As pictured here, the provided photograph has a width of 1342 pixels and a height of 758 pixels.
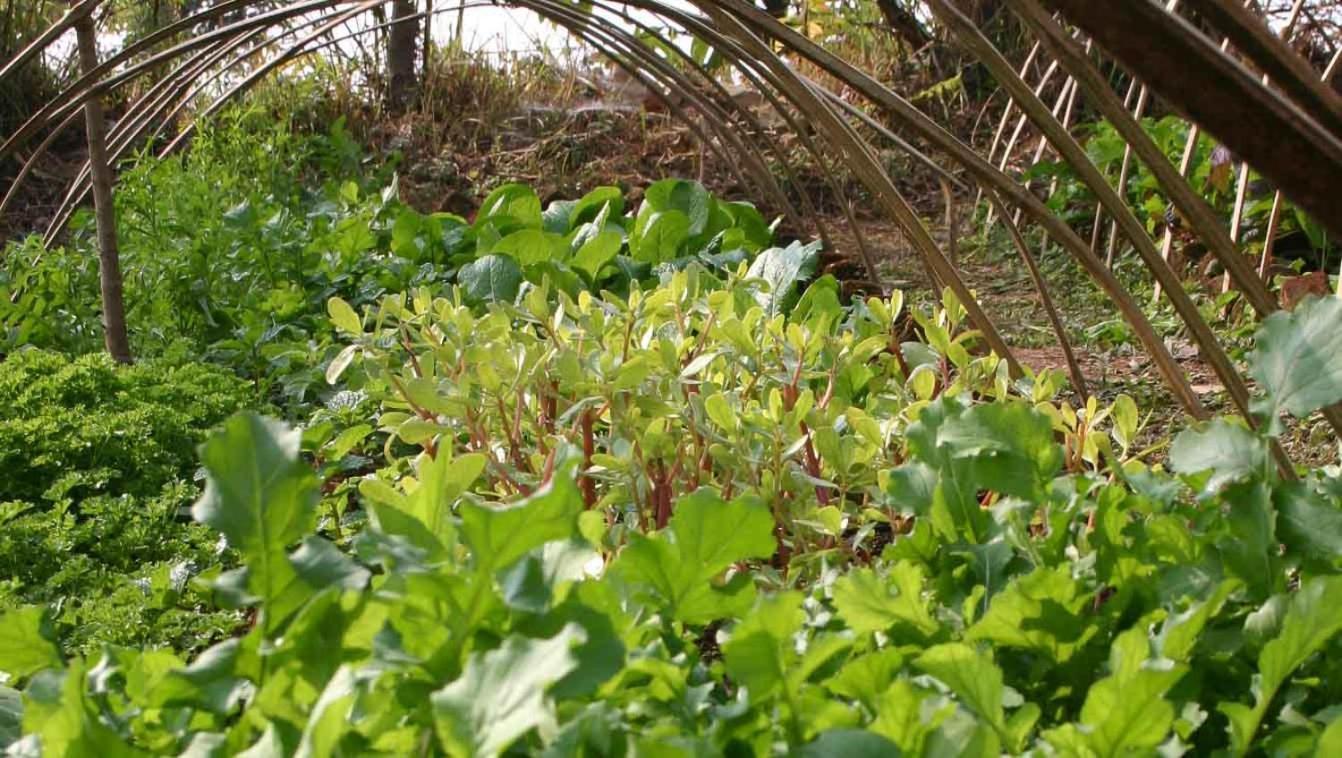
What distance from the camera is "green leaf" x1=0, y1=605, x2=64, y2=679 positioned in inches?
34.1

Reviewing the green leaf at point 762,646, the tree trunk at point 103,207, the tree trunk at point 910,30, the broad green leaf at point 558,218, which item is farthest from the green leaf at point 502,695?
the tree trunk at point 910,30

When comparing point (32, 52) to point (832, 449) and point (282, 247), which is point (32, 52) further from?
point (832, 449)

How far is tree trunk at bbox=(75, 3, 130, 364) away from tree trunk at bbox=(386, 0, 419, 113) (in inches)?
169

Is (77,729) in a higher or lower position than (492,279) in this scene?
lower

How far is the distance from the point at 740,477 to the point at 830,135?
2.45 feet

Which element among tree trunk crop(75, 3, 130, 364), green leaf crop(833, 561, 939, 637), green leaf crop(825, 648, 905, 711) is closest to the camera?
green leaf crop(825, 648, 905, 711)

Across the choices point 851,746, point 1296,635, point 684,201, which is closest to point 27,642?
point 851,746

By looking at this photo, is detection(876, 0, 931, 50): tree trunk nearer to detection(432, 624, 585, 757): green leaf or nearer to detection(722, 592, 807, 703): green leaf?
detection(722, 592, 807, 703): green leaf

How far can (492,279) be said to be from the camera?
2994 mm

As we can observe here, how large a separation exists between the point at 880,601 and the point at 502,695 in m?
0.38

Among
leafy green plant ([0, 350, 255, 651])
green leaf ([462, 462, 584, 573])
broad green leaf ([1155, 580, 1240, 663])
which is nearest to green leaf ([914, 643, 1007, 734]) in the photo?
broad green leaf ([1155, 580, 1240, 663])

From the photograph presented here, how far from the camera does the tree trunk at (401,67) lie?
6.77 meters

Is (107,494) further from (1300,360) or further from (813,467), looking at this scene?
(1300,360)

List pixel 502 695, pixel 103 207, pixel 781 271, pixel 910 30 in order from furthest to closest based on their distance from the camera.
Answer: pixel 910 30, pixel 781 271, pixel 103 207, pixel 502 695
